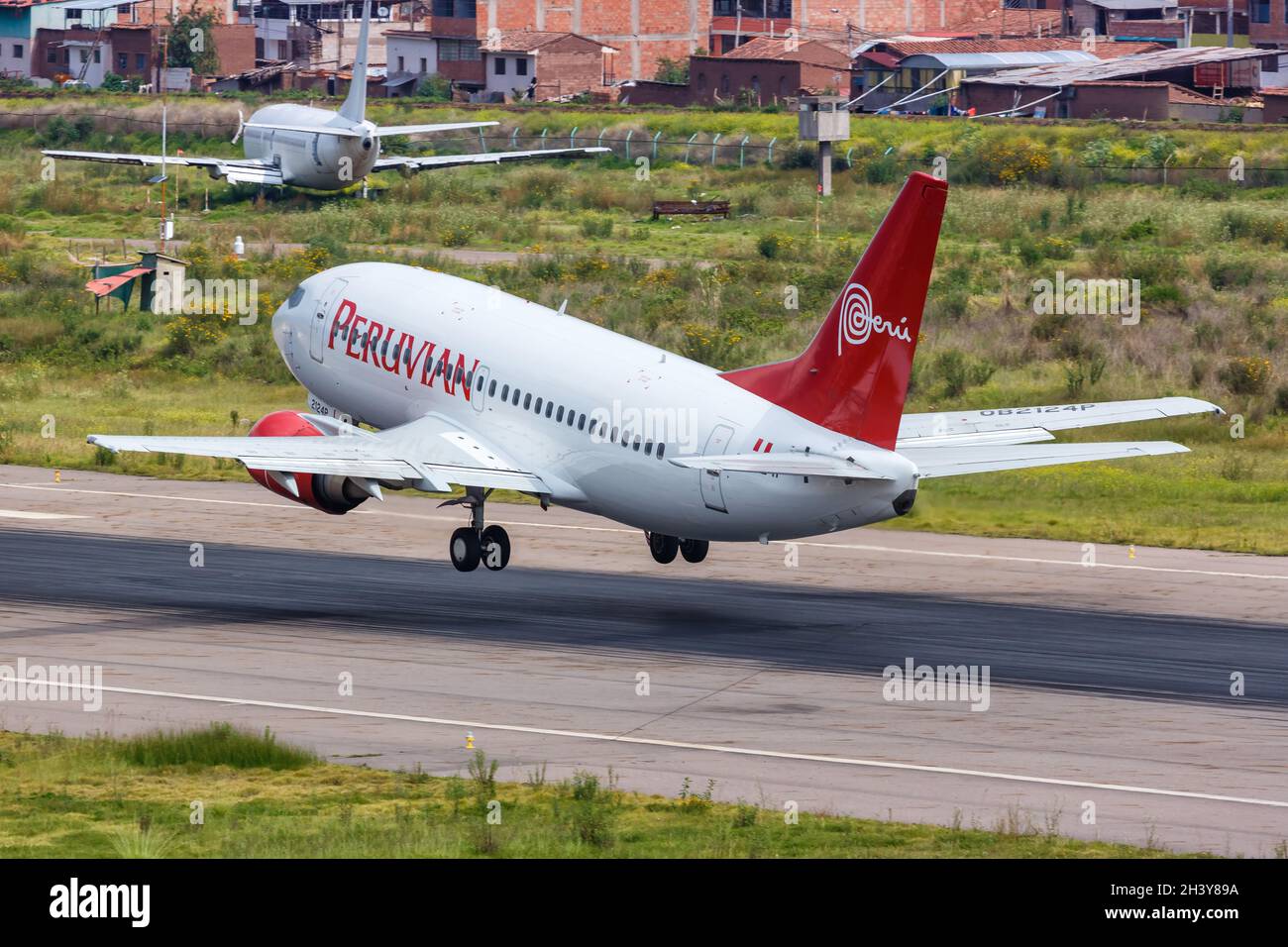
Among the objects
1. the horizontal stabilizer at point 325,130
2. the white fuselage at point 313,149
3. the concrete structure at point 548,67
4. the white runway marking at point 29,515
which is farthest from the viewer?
the concrete structure at point 548,67

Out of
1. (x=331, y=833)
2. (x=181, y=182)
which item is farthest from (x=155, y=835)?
(x=181, y=182)

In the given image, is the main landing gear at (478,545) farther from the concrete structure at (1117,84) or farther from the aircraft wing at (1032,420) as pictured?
the concrete structure at (1117,84)

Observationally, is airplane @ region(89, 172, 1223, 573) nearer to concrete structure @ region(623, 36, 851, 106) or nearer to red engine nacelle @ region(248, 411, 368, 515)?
red engine nacelle @ region(248, 411, 368, 515)

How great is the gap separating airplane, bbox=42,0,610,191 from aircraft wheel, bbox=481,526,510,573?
62616mm

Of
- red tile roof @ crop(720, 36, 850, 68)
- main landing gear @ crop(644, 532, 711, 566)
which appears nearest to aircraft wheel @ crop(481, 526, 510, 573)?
main landing gear @ crop(644, 532, 711, 566)

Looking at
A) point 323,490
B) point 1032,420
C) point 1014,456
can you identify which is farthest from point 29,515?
point 1014,456

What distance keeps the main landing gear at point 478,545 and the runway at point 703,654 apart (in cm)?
70

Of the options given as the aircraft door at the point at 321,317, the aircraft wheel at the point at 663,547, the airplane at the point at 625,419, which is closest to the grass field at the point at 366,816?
the airplane at the point at 625,419

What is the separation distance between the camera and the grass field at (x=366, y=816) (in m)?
23.0

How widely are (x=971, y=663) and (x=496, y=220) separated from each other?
7672 cm

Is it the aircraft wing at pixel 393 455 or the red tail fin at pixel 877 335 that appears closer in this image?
the red tail fin at pixel 877 335

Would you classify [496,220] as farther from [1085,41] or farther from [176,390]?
[1085,41]

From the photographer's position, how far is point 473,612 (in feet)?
131
